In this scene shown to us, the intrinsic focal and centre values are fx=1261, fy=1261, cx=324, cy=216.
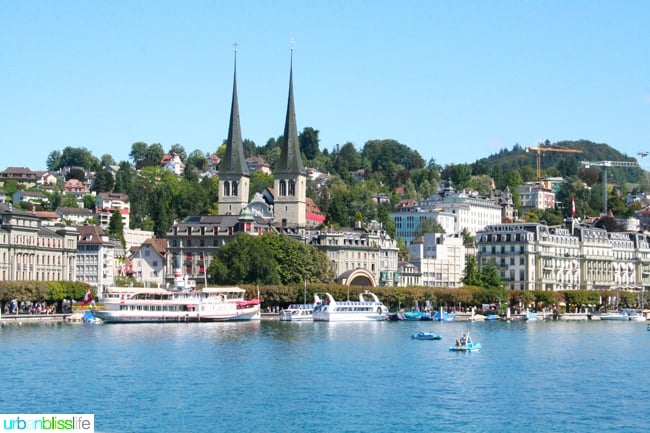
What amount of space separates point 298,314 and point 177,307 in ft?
36.6

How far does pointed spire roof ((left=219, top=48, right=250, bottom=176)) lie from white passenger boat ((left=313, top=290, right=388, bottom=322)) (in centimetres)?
3717

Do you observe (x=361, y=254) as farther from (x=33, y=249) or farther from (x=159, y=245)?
(x=33, y=249)

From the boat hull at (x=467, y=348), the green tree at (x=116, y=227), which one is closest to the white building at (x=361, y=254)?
the green tree at (x=116, y=227)

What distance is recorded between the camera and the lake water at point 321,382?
45.0 metres

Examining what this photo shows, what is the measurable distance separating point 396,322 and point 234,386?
62008 millimetres

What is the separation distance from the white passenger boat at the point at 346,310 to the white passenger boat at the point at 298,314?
0.73 metres

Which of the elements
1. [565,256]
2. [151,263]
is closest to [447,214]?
[565,256]

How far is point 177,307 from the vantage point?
4168 inches

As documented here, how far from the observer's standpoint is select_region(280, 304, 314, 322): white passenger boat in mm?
110306

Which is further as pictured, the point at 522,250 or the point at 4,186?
the point at 4,186

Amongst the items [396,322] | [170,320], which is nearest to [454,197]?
[396,322]

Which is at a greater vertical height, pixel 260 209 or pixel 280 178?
pixel 280 178

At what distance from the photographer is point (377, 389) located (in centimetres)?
5334

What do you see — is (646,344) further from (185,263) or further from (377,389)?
(185,263)
